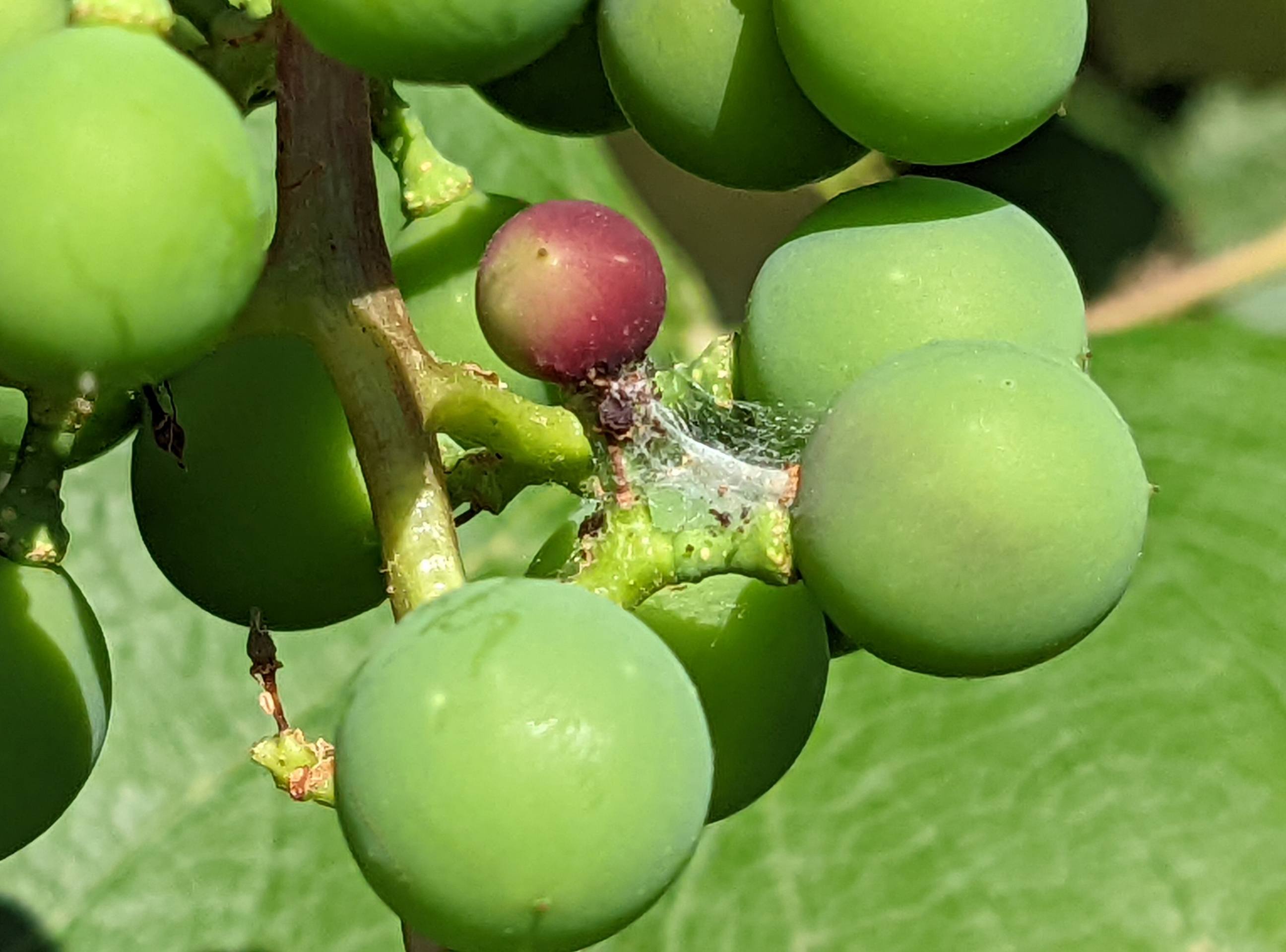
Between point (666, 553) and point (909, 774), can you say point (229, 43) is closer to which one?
point (666, 553)

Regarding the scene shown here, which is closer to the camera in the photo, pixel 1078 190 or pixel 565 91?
pixel 565 91

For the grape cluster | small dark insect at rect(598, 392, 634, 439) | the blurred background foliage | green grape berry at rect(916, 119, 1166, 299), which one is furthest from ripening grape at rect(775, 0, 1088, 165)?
green grape berry at rect(916, 119, 1166, 299)

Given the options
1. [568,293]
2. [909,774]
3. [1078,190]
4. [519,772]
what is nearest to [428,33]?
[568,293]

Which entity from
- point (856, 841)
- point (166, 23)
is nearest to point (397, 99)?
point (166, 23)

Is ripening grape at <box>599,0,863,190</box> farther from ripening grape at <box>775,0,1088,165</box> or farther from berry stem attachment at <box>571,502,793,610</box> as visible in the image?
berry stem attachment at <box>571,502,793,610</box>

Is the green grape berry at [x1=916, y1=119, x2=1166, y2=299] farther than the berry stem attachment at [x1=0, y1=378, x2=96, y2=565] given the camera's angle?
Result: Yes

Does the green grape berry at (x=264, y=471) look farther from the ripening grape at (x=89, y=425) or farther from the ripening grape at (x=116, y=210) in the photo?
the ripening grape at (x=116, y=210)
